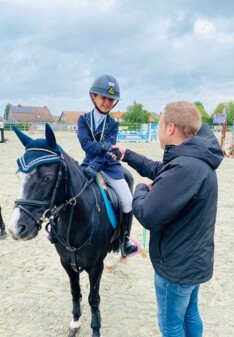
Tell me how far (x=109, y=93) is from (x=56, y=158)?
133 centimetres

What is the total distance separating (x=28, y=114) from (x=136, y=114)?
157ft

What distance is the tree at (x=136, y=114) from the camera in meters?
68.8

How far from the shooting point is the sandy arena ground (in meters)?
3.10

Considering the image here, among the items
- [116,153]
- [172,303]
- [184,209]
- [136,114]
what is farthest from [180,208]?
[136,114]

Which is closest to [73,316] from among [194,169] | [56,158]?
[56,158]

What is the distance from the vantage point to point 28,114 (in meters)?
99.2

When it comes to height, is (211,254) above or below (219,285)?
above

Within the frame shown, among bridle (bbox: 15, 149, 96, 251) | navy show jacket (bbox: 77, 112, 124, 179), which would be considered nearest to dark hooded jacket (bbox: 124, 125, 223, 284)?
bridle (bbox: 15, 149, 96, 251)

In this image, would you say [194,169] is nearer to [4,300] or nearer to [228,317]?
[228,317]

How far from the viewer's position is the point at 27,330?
305cm

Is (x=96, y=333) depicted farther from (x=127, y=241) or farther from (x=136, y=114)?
(x=136, y=114)

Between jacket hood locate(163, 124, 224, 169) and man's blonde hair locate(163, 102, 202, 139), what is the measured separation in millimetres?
65

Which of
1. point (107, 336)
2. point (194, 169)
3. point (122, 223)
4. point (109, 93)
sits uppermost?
point (109, 93)

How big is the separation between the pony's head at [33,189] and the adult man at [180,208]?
669mm
